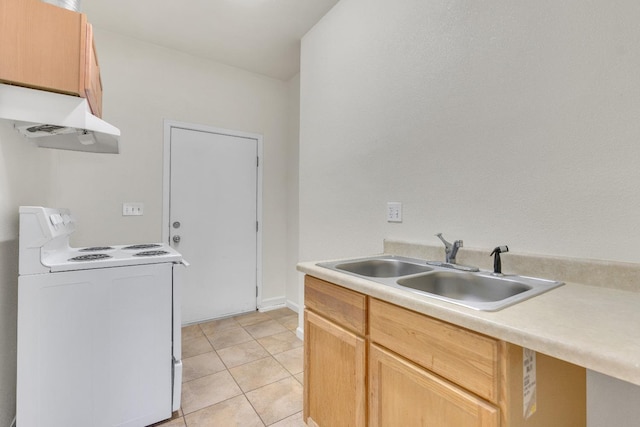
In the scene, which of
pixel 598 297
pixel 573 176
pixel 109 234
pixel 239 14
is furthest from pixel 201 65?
pixel 598 297

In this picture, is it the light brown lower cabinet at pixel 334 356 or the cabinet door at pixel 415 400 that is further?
the light brown lower cabinet at pixel 334 356

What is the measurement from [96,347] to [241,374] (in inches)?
38.8

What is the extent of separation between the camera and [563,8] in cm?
110

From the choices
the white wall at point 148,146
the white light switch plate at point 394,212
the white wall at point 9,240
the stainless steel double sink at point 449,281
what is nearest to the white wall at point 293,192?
the white wall at point 148,146

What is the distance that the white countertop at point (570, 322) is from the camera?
1.89ft

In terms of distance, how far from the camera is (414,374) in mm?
934

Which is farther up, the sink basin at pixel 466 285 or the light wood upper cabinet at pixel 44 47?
the light wood upper cabinet at pixel 44 47

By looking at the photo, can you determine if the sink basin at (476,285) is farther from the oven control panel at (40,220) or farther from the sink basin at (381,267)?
the oven control panel at (40,220)

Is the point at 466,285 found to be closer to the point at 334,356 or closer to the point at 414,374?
the point at 414,374

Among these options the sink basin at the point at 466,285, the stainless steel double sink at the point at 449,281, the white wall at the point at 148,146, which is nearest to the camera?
the stainless steel double sink at the point at 449,281

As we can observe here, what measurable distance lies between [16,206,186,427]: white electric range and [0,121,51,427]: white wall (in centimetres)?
17

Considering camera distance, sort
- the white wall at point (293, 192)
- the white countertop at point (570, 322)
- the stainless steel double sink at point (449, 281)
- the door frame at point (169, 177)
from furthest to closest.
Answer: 1. the white wall at point (293, 192)
2. the door frame at point (169, 177)
3. the stainless steel double sink at point (449, 281)
4. the white countertop at point (570, 322)

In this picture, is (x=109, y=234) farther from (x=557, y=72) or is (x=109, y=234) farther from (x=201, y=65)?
(x=557, y=72)

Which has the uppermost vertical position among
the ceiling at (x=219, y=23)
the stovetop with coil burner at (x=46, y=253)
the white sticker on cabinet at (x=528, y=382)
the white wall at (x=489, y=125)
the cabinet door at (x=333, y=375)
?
the ceiling at (x=219, y=23)
